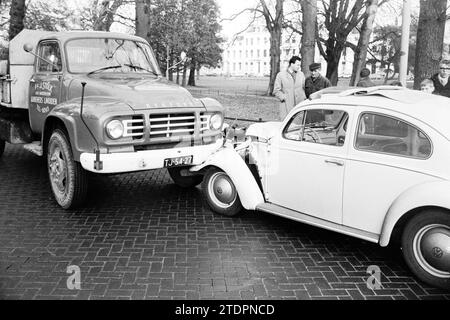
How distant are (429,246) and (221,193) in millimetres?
2726

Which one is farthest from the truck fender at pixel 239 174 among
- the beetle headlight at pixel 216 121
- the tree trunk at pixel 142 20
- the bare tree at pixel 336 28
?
the bare tree at pixel 336 28

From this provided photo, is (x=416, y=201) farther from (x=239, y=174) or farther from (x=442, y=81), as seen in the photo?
(x=442, y=81)

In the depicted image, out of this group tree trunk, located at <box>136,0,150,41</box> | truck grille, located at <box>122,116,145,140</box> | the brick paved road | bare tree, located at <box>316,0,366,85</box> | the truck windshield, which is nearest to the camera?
the brick paved road

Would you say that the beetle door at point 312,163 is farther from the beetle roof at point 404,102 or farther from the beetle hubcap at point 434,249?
the beetle hubcap at point 434,249

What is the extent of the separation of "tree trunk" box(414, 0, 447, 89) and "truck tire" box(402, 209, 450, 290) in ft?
23.9

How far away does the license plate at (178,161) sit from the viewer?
5973 mm

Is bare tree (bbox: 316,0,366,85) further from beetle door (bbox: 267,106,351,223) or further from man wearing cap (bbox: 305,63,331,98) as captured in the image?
beetle door (bbox: 267,106,351,223)

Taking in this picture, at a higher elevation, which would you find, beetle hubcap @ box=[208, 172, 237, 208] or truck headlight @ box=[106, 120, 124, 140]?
truck headlight @ box=[106, 120, 124, 140]

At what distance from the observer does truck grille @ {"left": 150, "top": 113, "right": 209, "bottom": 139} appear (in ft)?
19.6

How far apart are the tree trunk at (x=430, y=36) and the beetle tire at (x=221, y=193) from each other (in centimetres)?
656

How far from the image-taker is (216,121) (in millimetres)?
6730

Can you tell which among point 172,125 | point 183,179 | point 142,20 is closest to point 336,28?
point 142,20

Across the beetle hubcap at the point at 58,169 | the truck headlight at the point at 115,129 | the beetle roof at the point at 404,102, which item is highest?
the beetle roof at the point at 404,102

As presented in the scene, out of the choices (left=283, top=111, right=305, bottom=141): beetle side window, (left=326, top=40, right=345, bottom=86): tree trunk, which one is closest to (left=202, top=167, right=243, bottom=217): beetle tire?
(left=283, top=111, right=305, bottom=141): beetle side window
